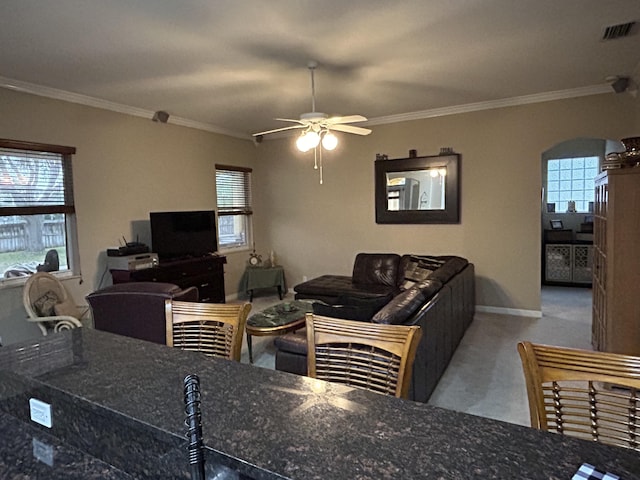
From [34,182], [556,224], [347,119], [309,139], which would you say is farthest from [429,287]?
[556,224]

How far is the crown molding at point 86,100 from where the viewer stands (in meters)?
3.97

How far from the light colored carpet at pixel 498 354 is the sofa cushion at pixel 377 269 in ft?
3.89

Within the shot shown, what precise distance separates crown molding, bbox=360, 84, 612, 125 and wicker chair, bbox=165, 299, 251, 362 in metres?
4.72

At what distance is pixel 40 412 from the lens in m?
1.10

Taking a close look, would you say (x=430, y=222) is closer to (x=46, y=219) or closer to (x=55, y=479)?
(x=46, y=219)

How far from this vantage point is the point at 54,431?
1.08m

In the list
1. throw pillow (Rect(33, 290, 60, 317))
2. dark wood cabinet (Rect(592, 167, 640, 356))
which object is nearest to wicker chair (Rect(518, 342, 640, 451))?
dark wood cabinet (Rect(592, 167, 640, 356))

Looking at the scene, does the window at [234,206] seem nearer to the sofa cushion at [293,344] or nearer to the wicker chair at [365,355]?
the sofa cushion at [293,344]

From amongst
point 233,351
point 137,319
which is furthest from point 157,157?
point 233,351

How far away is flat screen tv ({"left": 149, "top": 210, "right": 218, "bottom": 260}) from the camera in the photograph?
16.8 ft

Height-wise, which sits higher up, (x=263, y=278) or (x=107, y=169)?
(x=107, y=169)

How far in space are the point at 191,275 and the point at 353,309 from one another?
3.11m

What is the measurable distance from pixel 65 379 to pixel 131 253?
384cm

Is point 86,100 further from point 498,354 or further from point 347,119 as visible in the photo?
point 498,354
